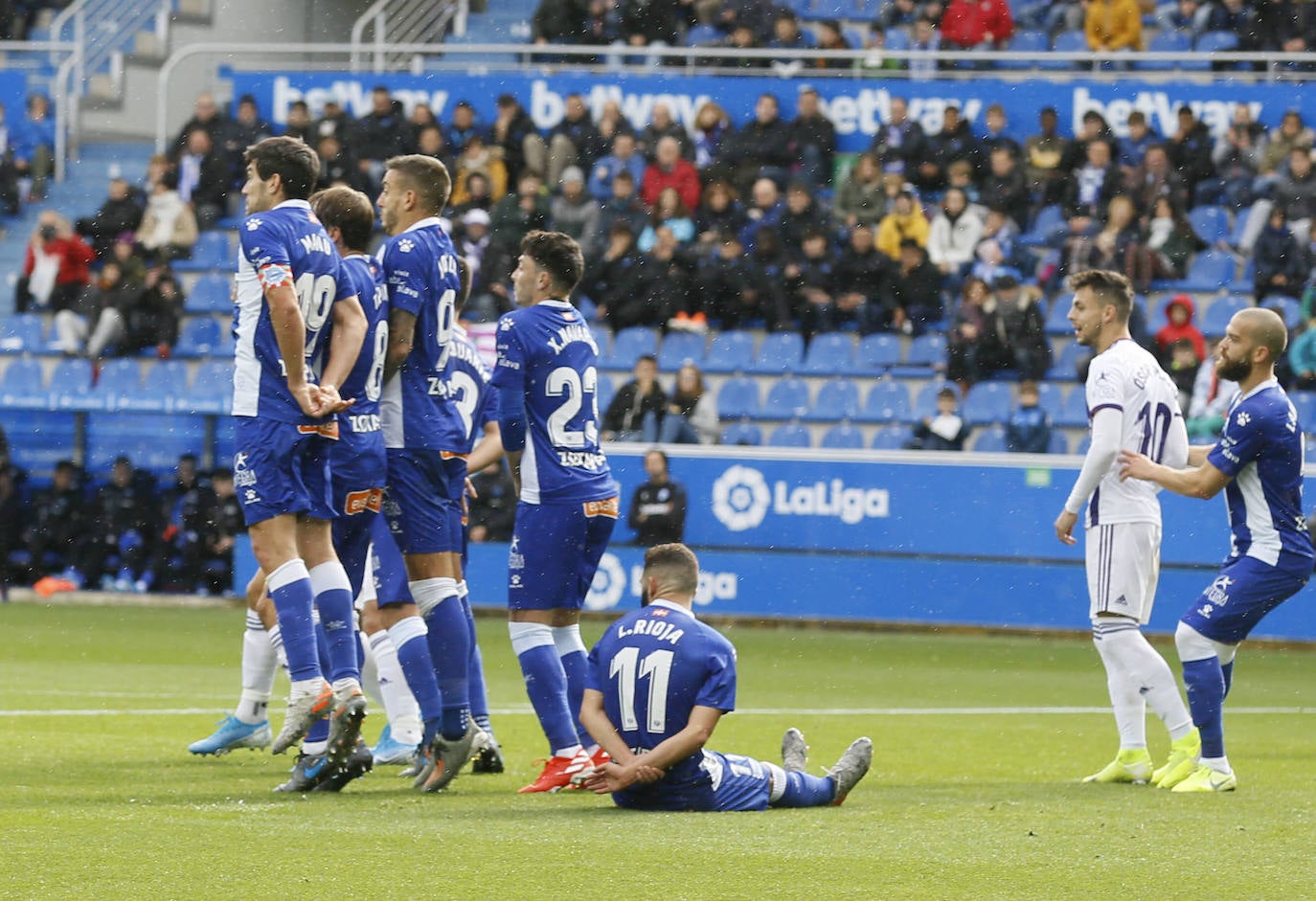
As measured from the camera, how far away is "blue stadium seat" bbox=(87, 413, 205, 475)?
19.9m

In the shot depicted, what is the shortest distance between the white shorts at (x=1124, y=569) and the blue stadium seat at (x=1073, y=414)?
10.3 meters

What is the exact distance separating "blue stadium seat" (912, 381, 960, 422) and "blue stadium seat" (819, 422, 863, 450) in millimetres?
562

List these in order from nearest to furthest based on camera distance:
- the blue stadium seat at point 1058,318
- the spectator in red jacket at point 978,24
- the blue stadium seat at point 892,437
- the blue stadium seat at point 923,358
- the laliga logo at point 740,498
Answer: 1. the laliga logo at point 740,498
2. the blue stadium seat at point 892,437
3. the blue stadium seat at point 923,358
4. the blue stadium seat at point 1058,318
5. the spectator in red jacket at point 978,24

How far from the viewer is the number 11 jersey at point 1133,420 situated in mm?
8289

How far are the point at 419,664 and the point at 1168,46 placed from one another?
16.5 meters

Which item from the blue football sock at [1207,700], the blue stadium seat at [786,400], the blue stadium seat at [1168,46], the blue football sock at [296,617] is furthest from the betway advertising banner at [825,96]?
the blue football sock at [296,617]

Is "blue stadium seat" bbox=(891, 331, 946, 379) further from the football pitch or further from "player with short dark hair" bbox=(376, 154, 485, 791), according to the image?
"player with short dark hair" bbox=(376, 154, 485, 791)

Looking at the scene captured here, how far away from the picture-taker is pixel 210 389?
2086cm

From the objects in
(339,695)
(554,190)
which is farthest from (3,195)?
(339,695)

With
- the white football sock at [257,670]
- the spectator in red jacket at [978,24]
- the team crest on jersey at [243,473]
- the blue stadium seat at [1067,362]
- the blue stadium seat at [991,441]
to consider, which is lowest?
the white football sock at [257,670]

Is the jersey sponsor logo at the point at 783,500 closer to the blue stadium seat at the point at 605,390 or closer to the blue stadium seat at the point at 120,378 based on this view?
the blue stadium seat at the point at 605,390

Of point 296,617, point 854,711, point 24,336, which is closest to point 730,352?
point 24,336

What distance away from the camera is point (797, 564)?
17453 millimetres

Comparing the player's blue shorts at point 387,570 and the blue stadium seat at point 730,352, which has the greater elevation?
the blue stadium seat at point 730,352
